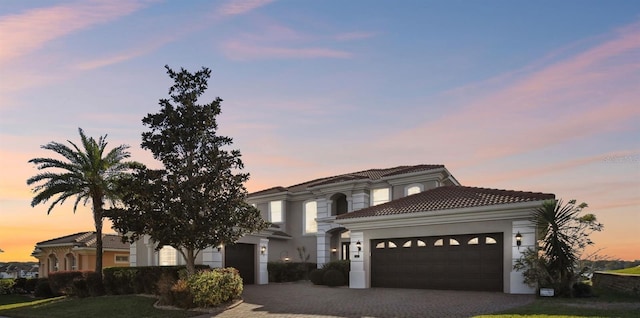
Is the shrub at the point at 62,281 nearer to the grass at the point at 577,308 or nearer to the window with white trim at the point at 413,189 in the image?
the window with white trim at the point at 413,189

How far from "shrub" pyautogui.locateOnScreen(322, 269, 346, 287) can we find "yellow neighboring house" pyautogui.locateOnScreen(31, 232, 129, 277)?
22.3 m

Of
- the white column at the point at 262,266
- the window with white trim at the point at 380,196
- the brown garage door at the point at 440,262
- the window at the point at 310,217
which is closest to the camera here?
the brown garage door at the point at 440,262

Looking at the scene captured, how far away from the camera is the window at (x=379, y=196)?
104 ft

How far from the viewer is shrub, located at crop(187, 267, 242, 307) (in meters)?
17.9

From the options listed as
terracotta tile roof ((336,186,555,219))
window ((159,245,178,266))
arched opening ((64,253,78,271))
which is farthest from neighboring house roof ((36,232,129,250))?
terracotta tile roof ((336,186,555,219))

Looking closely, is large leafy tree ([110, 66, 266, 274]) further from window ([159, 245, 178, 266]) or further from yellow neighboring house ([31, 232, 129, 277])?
yellow neighboring house ([31, 232, 129, 277])

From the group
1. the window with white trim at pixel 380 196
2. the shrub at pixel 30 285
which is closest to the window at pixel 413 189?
the window with white trim at pixel 380 196

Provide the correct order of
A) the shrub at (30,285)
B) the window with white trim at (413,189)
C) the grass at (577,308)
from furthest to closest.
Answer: the shrub at (30,285)
the window with white trim at (413,189)
the grass at (577,308)

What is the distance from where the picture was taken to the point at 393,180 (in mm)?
31375

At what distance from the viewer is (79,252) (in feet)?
132

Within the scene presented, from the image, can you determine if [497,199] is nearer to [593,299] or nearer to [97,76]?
[593,299]

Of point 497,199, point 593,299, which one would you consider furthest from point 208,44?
point 593,299

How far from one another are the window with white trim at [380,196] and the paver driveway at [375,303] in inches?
430

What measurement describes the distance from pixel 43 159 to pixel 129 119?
30.2 feet
